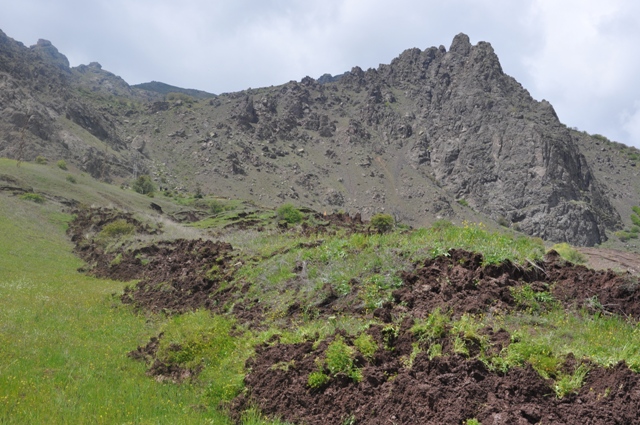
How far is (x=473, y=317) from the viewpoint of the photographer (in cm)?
871

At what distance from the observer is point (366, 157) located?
184 meters

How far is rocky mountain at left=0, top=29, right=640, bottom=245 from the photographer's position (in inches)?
5615

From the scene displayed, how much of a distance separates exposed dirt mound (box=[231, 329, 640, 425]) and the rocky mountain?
12090 cm

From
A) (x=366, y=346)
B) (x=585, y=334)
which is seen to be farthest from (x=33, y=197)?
(x=585, y=334)

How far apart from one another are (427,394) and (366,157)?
180 m

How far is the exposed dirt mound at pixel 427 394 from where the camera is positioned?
5.51 m

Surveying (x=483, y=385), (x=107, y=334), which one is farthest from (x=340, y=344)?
(x=107, y=334)

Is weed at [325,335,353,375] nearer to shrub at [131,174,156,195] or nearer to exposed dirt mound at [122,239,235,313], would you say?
exposed dirt mound at [122,239,235,313]

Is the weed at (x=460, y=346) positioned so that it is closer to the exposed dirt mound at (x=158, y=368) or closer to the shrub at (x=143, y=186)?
the exposed dirt mound at (x=158, y=368)

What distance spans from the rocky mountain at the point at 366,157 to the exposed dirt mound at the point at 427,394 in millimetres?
120897

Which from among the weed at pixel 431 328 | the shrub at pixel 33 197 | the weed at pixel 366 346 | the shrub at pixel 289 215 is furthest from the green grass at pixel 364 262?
the shrub at pixel 33 197

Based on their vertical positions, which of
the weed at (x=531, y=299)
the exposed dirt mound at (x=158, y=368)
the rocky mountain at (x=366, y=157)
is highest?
the rocky mountain at (x=366, y=157)

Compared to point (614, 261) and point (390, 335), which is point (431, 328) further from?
point (614, 261)

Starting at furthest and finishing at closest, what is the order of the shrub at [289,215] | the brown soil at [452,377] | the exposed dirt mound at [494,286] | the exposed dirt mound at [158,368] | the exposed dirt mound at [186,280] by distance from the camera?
the shrub at [289,215] < the exposed dirt mound at [186,280] < the exposed dirt mound at [158,368] < the exposed dirt mound at [494,286] < the brown soil at [452,377]
